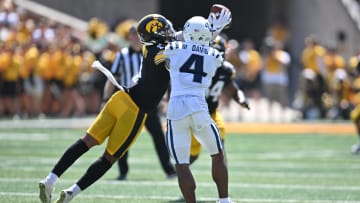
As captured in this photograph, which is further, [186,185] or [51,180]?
[51,180]

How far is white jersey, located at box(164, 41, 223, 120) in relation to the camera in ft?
26.9

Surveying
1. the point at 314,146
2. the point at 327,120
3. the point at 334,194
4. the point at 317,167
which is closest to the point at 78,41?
the point at 327,120

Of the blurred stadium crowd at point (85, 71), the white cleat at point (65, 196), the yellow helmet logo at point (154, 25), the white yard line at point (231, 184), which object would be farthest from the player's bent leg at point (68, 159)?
the blurred stadium crowd at point (85, 71)

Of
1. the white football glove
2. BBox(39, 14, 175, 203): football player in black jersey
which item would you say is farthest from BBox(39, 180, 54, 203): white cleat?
the white football glove

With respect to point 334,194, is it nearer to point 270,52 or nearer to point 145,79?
point 145,79

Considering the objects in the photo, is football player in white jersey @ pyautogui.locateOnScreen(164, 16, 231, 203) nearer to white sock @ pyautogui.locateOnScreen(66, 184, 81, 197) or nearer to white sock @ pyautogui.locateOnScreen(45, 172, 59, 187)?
white sock @ pyautogui.locateOnScreen(66, 184, 81, 197)

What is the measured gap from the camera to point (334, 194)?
9.93 m

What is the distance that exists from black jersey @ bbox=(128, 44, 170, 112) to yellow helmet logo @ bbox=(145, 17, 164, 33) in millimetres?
153

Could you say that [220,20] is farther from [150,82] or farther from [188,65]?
[150,82]

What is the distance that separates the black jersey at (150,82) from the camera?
8.78m

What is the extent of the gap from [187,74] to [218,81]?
2201 mm

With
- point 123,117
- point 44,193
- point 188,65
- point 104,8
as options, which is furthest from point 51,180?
point 104,8

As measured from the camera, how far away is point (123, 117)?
28.3 ft

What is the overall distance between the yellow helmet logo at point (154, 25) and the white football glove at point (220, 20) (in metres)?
0.51
